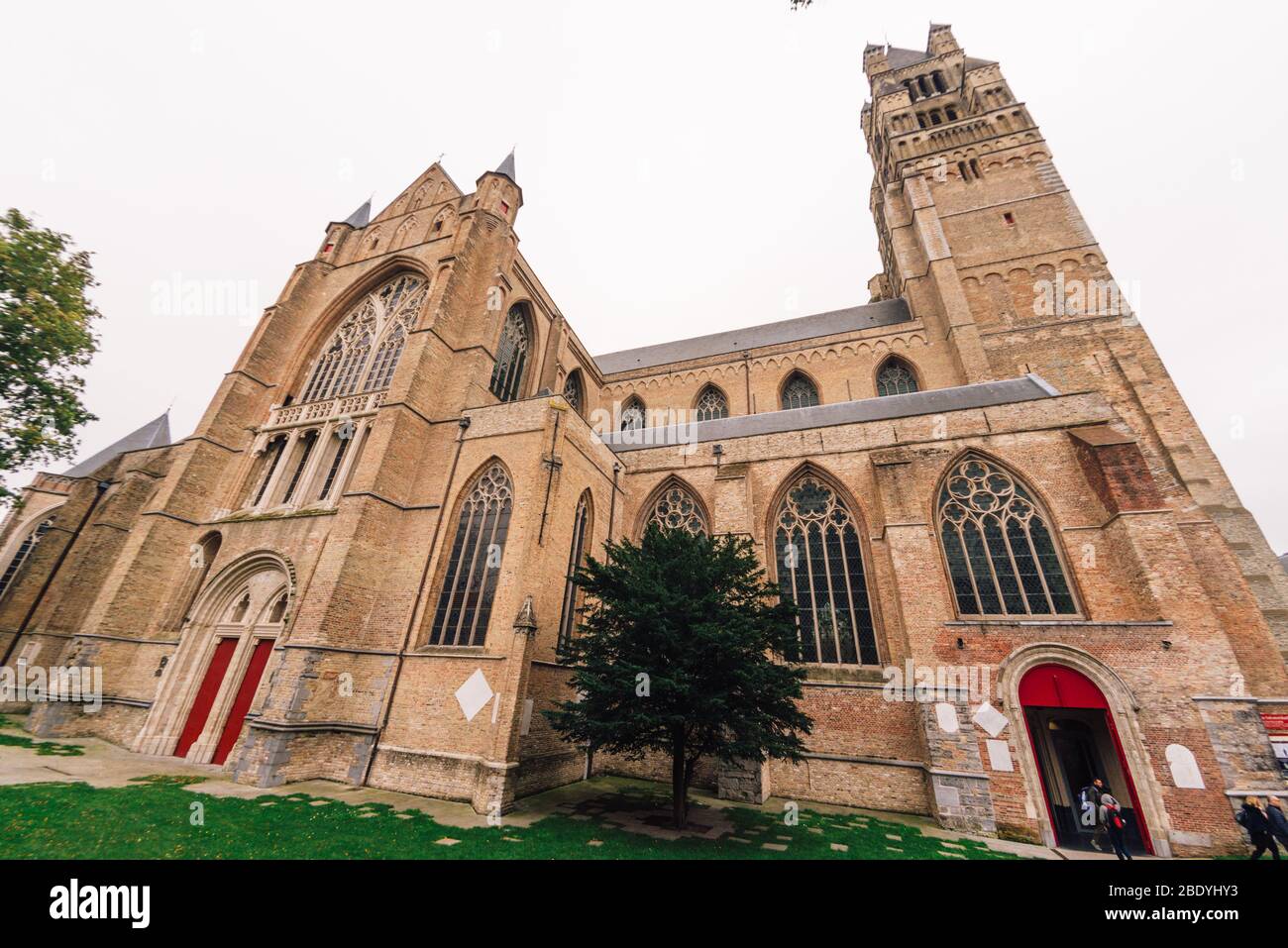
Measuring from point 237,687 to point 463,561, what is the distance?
6.55 meters

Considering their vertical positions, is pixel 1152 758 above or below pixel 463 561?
below

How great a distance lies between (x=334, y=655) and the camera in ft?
33.2

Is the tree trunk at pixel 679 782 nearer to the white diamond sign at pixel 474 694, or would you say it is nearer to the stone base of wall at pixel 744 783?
the stone base of wall at pixel 744 783

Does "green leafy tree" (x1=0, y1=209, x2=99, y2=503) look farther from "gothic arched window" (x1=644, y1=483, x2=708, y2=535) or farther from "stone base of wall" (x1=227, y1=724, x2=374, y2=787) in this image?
"gothic arched window" (x1=644, y1=483, x2=708, y2=535)

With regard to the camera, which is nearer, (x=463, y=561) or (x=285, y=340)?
(x=463, y=561)

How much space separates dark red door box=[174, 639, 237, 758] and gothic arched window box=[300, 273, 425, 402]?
25.1 ft

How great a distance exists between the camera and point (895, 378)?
21.0 metres

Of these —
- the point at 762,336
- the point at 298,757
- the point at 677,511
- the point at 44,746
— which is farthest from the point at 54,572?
the point at 762,336

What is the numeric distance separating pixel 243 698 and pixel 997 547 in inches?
757

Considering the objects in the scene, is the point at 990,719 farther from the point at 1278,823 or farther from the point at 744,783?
the point at 744,783

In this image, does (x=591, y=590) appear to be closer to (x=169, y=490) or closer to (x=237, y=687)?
(x=237, y=687)

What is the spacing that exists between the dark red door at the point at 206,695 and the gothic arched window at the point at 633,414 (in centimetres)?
1768

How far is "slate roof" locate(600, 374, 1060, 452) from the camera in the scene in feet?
46.5
